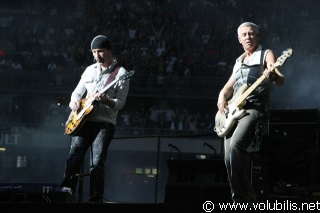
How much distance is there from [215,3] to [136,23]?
2979 millimetres

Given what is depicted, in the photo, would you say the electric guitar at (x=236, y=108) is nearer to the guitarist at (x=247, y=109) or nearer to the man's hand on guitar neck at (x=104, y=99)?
the guitarist at (x=247, y=109)

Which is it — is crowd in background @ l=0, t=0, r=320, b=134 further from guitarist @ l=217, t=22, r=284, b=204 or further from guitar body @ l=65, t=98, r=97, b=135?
guitarist @ l=217, t=22, r=284, b=204

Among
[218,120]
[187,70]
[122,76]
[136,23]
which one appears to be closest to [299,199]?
[218,120]

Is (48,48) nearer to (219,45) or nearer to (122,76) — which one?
(219,45)

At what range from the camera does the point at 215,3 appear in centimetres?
2367

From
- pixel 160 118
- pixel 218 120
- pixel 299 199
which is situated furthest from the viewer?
pixel 160 118

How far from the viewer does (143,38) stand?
2258 cm

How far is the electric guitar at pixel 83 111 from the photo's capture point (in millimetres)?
6234

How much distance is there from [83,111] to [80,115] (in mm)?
50

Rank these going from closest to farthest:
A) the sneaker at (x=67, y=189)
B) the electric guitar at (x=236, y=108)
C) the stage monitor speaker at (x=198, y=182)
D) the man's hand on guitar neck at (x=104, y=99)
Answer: the electric guitar at (x=236, y=108) → the sneaker at (x=67, y=189) → the man's hand on guitar neck at (x=104, y=99) → the stage monitor speaker at (x=198, y=182)

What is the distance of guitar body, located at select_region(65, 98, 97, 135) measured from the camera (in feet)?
20.5

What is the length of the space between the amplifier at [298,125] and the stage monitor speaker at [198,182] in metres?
0.87

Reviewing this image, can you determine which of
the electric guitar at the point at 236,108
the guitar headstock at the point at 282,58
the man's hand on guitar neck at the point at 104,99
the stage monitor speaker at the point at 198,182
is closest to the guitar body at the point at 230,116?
the electric guitar at the point at 236,108
